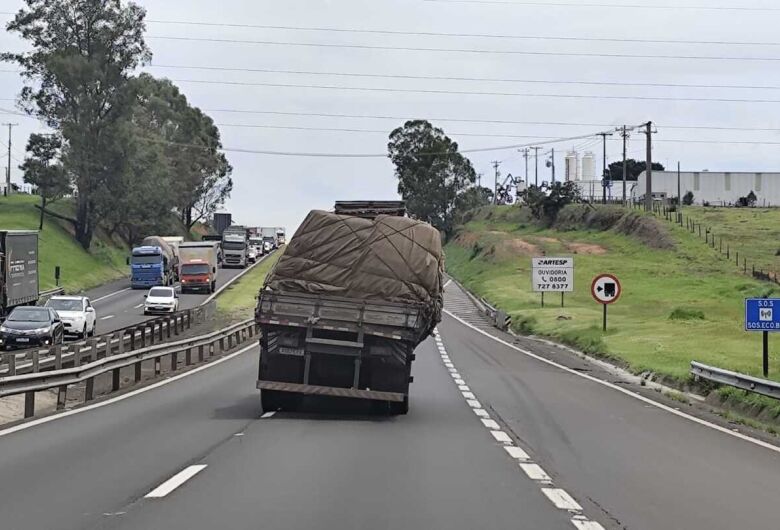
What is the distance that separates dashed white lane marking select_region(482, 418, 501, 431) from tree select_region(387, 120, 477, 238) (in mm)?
111251

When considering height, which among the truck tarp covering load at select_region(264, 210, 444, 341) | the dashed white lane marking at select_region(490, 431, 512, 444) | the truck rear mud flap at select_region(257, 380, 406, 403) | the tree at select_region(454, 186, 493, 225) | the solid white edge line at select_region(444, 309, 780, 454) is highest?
the tree at select_region(454, 186, 493, 225)

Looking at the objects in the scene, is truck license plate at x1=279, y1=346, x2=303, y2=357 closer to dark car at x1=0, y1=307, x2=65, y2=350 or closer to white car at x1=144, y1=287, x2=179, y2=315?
dark car at x1=0, y1=307, x2=65, y2=350

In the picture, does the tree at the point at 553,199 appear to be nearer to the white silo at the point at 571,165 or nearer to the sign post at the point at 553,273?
the white silo at the point at 571,165

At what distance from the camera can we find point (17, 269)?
39656 millimetres

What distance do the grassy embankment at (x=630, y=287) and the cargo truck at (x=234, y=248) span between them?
21.5 metres

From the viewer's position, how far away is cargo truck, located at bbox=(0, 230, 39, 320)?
3838 centimetres

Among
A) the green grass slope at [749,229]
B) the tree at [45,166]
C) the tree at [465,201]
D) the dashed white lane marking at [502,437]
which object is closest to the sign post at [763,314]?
the dashed white lane marking at [502,437]

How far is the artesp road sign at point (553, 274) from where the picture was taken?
177 ft

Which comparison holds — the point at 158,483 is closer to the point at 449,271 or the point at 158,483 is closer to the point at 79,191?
the point at 79,191

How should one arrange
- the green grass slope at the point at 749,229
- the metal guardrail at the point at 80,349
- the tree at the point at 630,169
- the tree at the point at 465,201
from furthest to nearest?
the tree at the point at 630,169 → the tree at the point at 465,201 → the green grass slope at the point at 749,229 → the metal guardrail at the point at 80,349

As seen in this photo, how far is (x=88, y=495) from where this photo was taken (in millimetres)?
9305

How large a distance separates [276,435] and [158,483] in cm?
384

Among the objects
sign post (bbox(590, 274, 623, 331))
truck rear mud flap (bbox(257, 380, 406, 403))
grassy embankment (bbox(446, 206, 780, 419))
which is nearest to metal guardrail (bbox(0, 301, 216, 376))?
truck rear mud flap (bbox(257, 380, 406, 403))

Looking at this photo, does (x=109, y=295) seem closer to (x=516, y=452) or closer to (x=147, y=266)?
(x=147, y=266)
